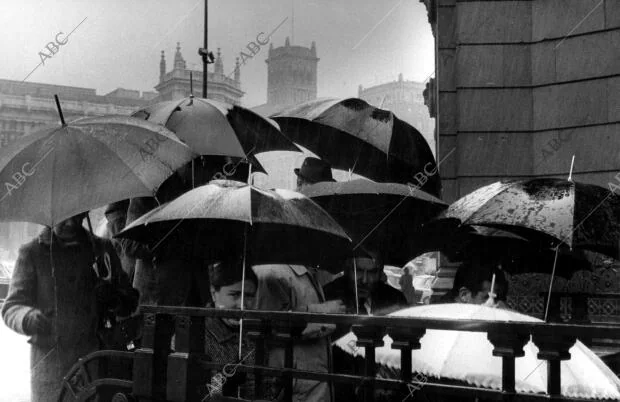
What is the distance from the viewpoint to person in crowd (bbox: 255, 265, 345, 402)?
518cm

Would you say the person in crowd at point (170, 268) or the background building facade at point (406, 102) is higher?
the background building facade at point (406, 102)

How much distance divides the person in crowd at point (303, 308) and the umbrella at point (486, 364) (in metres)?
1.06

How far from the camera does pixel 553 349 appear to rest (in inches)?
117

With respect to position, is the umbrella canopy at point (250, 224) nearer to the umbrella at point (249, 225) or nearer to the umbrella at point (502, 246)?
the umbrella at point (249, 225)

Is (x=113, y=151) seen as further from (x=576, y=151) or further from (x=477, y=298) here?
(x=576, y=151)

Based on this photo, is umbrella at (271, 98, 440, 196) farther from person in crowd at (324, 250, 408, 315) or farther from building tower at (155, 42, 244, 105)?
building tower at (155, 42, 244, 105)

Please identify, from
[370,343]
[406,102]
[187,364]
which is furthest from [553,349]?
[406,102]

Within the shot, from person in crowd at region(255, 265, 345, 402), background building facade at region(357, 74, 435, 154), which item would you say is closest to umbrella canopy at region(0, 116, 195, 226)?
person in crowd at region(255, 265, 345, 402)

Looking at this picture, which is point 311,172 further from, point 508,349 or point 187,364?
point 508,349

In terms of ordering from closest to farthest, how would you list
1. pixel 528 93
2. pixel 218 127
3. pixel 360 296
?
pixel 360 296, pixel 218 127, pixel 528 93

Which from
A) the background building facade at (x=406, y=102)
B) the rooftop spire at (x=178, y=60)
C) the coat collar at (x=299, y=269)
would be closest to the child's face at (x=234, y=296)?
the coat collar at (x=299, y=269)

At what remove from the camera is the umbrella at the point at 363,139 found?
7.48m

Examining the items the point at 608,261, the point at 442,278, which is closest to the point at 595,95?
the point at 608,261

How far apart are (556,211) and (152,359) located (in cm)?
293
